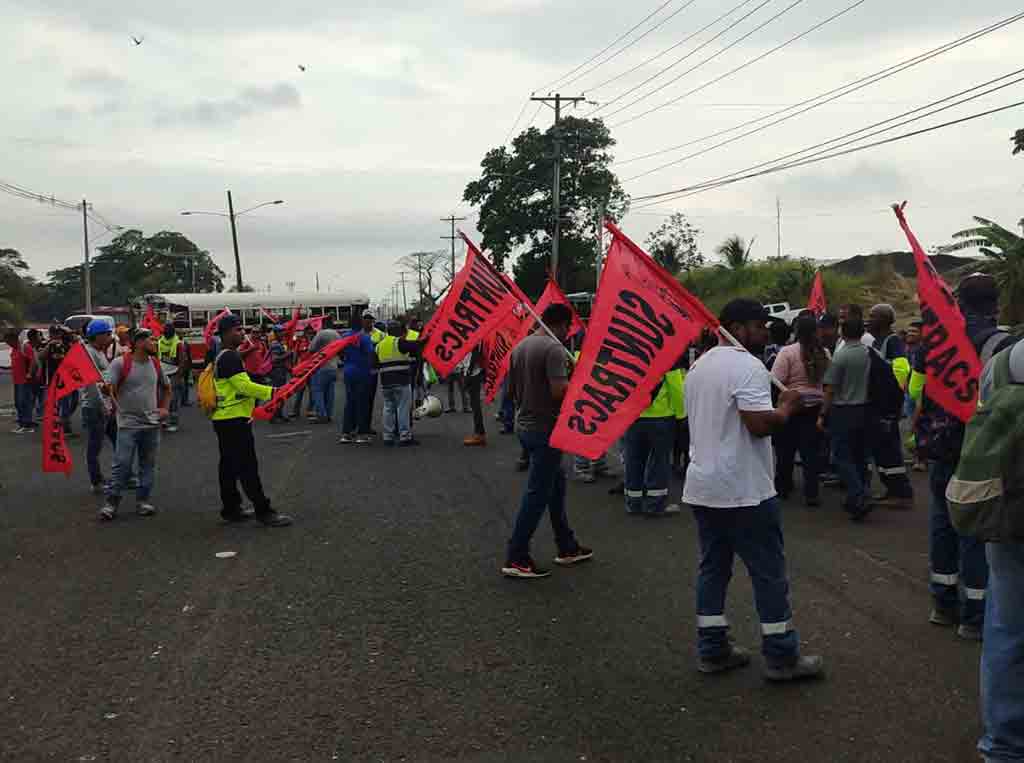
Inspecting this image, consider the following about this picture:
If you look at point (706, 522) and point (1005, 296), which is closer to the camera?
point (706, 522)

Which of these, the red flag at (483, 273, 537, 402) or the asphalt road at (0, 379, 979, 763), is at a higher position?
the red flag at (483, 273, 537, 402)

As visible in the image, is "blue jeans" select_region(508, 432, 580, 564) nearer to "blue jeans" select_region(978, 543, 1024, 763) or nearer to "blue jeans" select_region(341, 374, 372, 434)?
"blue jeans" select_region(978, 543, 1024, 763)

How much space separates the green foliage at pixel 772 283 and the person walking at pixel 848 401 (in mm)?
26818

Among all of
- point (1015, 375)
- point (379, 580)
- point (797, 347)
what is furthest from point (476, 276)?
point (1015, 375)

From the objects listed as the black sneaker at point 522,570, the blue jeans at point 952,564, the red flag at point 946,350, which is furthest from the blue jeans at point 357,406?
the blue jeans at point 952,564

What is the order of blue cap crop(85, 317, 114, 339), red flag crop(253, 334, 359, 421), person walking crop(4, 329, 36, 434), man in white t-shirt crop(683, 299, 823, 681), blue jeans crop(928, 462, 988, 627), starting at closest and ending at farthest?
1. man in white t-shirt crop(683, 299, 823, 681)
2. blue jeans crop(928, 462, 988, 627)
3. red flag crop(253, 334, 359, 421)
4. blue cap crop(85, 317, 114, 339)
5. person walking crop(4, 329, 36, 434)

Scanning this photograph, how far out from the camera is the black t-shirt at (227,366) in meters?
8.91

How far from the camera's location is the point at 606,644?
554cm

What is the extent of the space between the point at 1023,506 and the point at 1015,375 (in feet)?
1.48

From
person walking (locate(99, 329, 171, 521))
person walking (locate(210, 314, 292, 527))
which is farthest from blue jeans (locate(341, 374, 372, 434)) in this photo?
person walking (locate(210, 314, 292, 527))

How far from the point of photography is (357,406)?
599 inches

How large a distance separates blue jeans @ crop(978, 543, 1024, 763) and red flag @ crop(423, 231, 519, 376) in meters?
6.42

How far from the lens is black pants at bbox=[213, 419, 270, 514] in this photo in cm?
898

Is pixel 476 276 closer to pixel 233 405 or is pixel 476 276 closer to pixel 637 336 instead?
pixel 233 405
